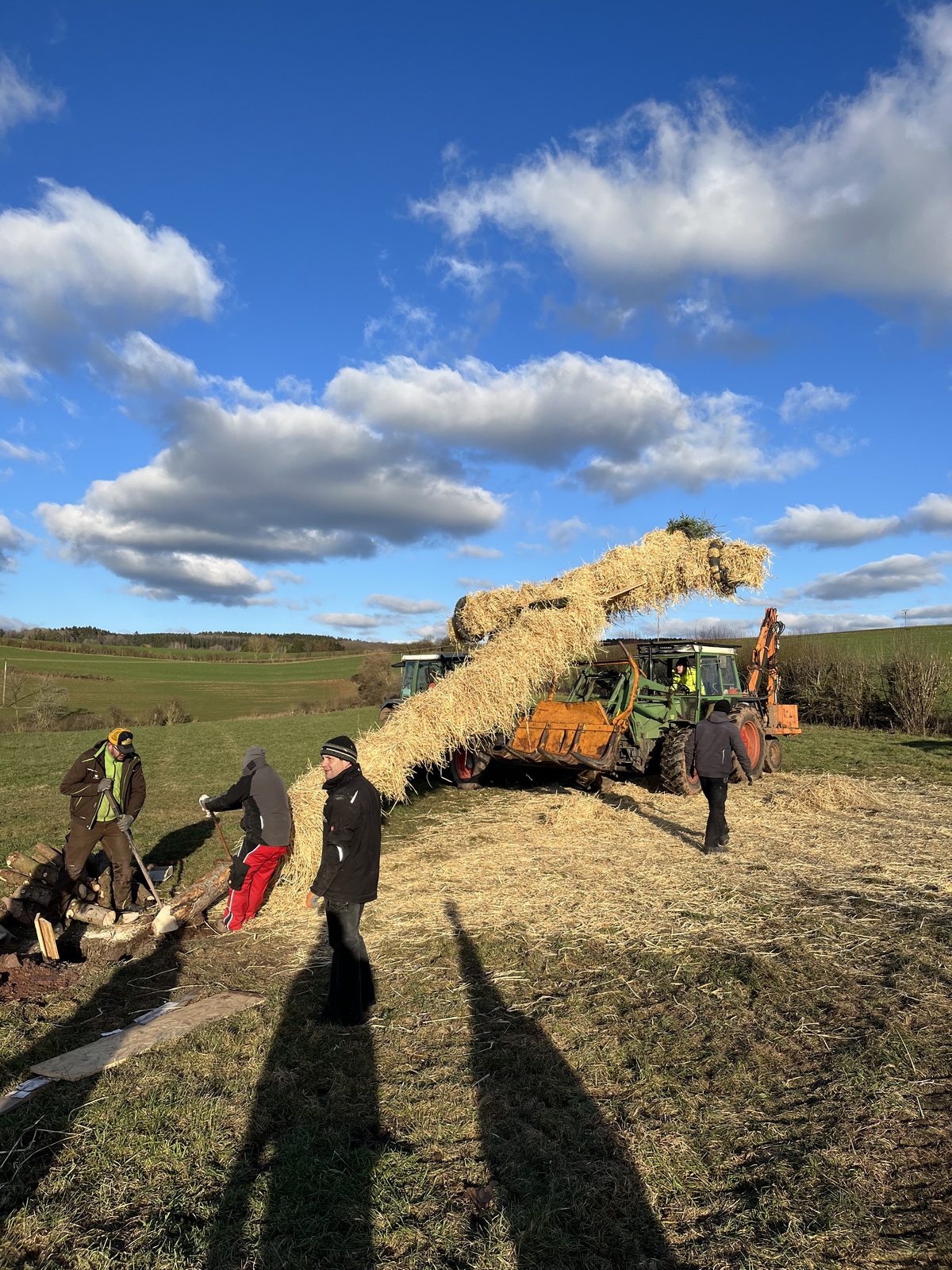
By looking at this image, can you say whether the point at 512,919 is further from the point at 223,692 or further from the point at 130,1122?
the point at 223,692

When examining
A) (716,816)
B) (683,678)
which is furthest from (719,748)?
(683,678)

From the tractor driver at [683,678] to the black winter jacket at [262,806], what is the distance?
22.5 feet

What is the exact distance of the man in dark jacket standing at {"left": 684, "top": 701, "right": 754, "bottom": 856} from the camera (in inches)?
312

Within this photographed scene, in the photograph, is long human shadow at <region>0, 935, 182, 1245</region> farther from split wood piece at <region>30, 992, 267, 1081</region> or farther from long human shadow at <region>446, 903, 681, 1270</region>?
long human shadow at <region>446, 903, 681, 1270</region>

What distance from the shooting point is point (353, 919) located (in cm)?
454

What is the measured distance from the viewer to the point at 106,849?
6.70m

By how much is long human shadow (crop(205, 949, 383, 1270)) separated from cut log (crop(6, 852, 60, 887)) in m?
3.39

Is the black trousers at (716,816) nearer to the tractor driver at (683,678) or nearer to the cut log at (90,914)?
the tractor driver at (683,678)

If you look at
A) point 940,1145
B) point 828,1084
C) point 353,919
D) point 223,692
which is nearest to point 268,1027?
point 353,919

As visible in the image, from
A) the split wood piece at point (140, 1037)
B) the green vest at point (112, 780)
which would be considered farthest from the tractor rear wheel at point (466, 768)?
the split wood piece at point (140, 1037)

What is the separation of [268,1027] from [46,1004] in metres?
1.64

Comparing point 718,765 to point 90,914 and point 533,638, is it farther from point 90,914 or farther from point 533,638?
point 90,914

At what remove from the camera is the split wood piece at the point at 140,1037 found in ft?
12.8

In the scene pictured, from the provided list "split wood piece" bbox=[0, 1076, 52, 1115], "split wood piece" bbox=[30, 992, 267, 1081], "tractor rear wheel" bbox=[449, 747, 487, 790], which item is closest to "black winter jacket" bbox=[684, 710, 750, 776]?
"tractor rear wheel" bbox=[449, 747, 487, 790]
